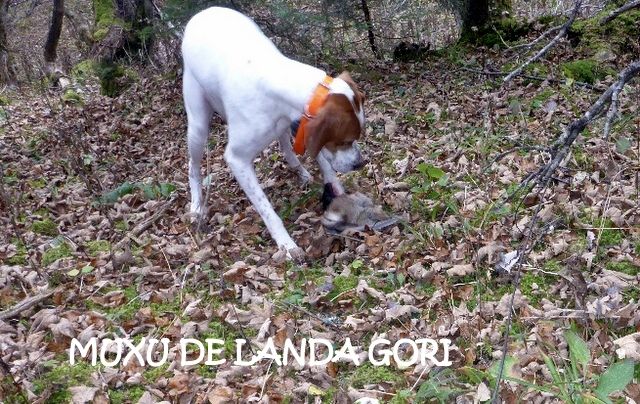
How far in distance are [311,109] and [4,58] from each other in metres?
10.1

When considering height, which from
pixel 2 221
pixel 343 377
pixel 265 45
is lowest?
pixel 343 377

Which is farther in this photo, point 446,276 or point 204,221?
point 204,221

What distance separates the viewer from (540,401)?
2.87 m

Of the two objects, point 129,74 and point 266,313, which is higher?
point 129,74

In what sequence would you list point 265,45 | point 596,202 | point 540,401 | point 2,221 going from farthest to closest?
point 2,221 → point 265,45 → point 596,202 → point 540,401

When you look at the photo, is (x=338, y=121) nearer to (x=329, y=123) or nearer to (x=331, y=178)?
(x=329, y=123)

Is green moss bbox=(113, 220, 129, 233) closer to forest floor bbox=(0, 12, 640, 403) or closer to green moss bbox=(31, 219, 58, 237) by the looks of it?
forest floor bbox=(0, 12, 640, 403)

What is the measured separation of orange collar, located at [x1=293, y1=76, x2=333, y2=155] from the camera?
4.40 metres

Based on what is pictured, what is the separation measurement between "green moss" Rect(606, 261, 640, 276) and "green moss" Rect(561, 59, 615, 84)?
3.76 m

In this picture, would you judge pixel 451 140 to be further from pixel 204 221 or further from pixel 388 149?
pixel 204 221

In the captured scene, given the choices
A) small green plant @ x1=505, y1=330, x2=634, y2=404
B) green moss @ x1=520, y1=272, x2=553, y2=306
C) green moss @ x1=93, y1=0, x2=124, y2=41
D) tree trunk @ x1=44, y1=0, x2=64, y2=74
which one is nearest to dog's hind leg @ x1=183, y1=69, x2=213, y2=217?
green moss @ x1=520, y1=272, x2=553, y2=306

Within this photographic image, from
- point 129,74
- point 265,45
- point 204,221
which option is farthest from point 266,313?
point 129,74

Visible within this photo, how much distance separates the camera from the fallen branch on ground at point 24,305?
417 centimetres

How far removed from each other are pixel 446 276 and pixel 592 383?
1281 millimetres
